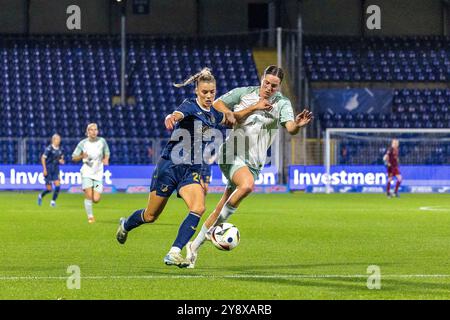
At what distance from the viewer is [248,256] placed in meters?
15.4

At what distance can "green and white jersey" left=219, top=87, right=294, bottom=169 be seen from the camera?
1389cm

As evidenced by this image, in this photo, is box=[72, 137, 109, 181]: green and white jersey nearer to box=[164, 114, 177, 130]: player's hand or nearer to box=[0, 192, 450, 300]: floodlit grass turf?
box=[0, 192, 450, 300]: floodlit grass turf

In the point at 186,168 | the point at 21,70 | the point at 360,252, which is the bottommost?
the point at 360,252

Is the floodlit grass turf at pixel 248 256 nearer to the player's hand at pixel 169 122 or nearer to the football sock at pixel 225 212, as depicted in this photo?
the football sock at pixel 225 212

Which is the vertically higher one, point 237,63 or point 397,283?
point 237,63

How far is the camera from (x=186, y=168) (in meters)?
13.2

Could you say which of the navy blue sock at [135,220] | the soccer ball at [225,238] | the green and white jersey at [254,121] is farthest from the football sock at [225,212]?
the navy blue sock at [135,220]

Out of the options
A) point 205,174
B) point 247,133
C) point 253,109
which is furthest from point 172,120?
point 205,174

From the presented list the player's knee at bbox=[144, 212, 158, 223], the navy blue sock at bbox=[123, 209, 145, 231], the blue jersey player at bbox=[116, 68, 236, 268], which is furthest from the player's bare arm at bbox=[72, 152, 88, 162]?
the blue jersey player at bbox=[116, 68, 236, 268]

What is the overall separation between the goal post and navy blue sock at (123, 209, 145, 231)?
26964mm

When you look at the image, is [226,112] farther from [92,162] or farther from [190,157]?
[92,162]
